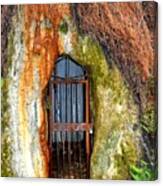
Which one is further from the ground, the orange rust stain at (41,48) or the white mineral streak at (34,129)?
the orange rust stain at (41,48)

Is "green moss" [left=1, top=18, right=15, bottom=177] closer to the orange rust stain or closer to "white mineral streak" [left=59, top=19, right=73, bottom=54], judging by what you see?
the orange rust stain

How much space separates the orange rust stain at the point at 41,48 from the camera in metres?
2.29

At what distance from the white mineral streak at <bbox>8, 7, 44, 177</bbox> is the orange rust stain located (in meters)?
0.01

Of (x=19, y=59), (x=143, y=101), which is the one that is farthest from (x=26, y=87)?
(x=143, y=101)

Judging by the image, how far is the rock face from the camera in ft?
7.29

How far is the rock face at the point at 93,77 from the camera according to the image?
2.22m

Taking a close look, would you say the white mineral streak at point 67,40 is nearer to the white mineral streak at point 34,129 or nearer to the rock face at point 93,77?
the rock face at point 93,77

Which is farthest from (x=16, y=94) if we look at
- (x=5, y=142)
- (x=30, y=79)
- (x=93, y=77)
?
(x=93, y=77)

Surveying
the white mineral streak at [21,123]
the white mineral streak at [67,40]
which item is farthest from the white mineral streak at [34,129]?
the white mineral streak at [67,40]

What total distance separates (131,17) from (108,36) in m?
0.11

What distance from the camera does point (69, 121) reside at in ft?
7.47

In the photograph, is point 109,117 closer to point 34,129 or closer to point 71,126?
point 71,126

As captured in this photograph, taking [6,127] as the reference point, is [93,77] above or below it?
→ above

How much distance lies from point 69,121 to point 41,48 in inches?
11.3
